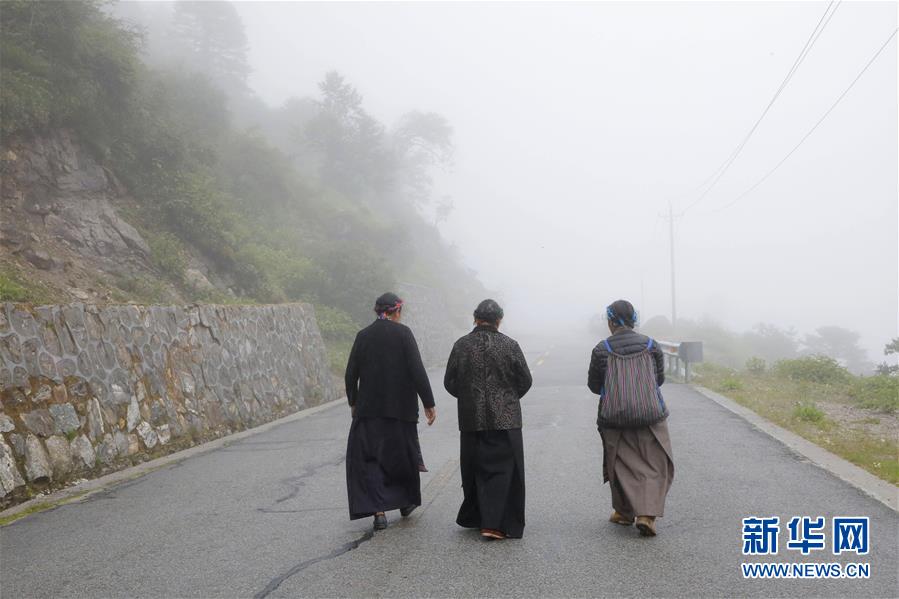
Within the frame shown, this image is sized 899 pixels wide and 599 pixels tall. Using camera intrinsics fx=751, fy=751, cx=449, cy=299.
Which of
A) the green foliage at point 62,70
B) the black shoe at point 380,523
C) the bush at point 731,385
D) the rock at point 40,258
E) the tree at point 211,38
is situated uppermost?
the tree at point 211,38

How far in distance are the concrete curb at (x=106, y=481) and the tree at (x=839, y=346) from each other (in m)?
68.1

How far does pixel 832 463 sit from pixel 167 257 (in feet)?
45.9

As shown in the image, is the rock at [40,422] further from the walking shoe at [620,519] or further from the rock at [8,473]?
the walking shoe at [620,519]

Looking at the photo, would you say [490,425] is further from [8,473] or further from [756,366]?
[756,366]

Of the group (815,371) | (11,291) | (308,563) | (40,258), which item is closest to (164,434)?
(11,291)

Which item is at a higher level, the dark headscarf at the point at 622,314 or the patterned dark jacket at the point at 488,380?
the dark headscarf at the point at 622,314

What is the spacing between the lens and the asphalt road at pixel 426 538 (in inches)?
196

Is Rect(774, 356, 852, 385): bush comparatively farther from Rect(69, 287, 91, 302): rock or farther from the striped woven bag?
Rect(69, 287, 91, 302): rock

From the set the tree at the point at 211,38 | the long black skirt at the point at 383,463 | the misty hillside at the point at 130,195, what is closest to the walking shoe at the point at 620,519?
the long black skirt at the point at 383,463

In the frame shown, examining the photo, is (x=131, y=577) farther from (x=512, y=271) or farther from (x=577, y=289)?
(x=577, y=289)

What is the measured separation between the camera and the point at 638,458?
6.12 m

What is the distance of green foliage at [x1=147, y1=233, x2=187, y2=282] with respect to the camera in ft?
55.6

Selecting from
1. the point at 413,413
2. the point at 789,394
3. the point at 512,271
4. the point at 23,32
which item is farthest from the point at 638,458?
the point at 512,271

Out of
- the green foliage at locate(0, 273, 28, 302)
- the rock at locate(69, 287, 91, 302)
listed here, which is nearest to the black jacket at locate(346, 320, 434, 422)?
the green foliage at locate(0, 273, 28, 302)
